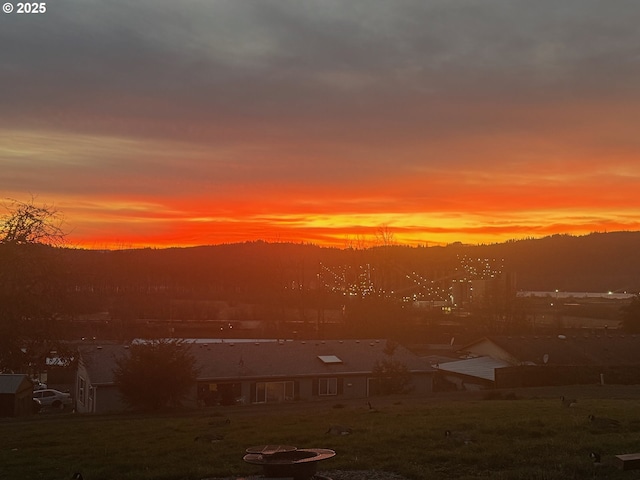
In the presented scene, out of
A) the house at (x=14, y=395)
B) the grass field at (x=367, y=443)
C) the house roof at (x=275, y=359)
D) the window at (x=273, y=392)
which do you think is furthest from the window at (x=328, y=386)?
the house at (x=14, y=395)

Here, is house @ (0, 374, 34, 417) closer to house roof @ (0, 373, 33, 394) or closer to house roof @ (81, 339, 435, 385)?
house roof @ (0, 373, 33, 394)

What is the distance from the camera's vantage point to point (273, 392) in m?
37.5

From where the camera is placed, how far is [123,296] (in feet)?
365

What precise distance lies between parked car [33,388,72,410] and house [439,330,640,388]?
2332cm

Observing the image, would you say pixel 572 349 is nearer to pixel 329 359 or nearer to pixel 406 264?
pixel 329 359

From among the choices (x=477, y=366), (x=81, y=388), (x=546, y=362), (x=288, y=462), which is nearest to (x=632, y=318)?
(x=546, y=362)

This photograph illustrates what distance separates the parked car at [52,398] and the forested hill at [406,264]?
2260 inches

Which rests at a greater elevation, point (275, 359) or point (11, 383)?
point (275, 359)

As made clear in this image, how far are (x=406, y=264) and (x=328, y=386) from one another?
271 ft

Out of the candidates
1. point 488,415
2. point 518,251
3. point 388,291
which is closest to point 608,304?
point 388,291

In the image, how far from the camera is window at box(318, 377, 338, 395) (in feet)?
126

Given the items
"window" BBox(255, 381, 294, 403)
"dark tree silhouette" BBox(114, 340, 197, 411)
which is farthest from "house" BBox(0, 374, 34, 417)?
"window" BBox(255, 381, 294, 403)

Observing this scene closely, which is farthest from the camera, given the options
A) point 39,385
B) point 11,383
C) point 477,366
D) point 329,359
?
point 39,385

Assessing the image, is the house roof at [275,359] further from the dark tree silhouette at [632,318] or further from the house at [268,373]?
the dark tree silhouette at [632,318]
